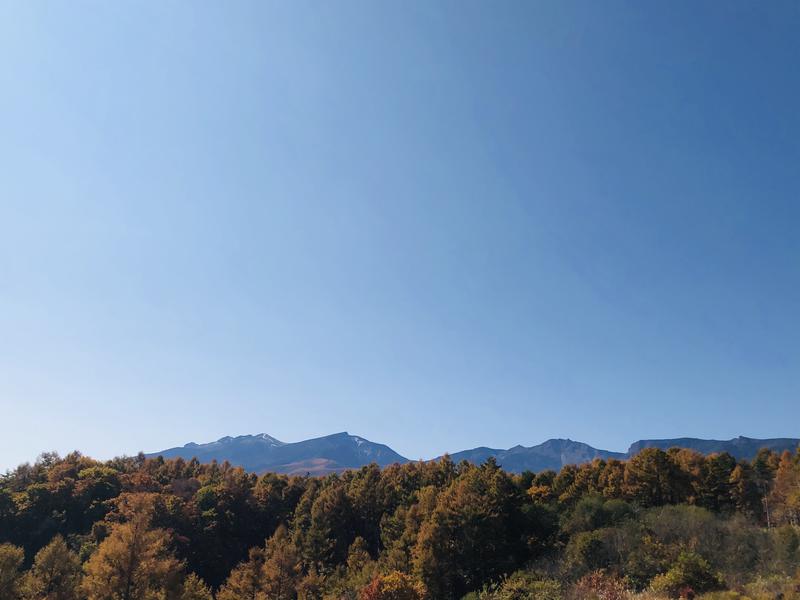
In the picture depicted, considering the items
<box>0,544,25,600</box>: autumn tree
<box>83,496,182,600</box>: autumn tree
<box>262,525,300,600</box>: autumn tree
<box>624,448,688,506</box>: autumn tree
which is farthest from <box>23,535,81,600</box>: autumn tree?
<box>624,448,688,506</box>: autumn tree

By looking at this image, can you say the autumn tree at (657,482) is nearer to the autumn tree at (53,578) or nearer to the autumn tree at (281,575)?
the autumn tree at (281,575)

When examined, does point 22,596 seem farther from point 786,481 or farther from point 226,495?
point 786,481

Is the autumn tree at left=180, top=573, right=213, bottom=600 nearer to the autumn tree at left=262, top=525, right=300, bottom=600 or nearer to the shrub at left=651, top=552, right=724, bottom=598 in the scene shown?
the autumn tree at left=262, top=525, right=300, bottom=600

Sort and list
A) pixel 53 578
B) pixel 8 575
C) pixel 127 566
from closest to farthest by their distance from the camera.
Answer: pixel 127 566 → pixel 8 575 → pixel 53 578

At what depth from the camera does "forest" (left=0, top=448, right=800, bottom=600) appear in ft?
101

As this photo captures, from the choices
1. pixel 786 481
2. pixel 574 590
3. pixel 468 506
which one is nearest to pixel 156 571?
pixel 468 506

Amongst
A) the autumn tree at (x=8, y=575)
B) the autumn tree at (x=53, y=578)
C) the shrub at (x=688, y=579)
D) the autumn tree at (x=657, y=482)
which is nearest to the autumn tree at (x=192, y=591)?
the autumn tree at (x=53, y=578)

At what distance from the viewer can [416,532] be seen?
48.1 m

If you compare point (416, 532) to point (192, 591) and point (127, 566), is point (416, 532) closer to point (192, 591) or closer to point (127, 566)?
point (192, 591)

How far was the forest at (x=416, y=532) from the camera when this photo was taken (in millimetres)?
30750

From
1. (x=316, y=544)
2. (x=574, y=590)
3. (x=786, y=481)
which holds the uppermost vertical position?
(x=786, y=481)

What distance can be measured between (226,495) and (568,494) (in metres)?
43.9

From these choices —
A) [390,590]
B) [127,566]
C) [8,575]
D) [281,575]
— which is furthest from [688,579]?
[8,575]

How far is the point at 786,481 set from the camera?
5459 centimetres
